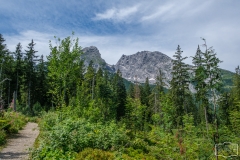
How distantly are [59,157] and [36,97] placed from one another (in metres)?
41.3

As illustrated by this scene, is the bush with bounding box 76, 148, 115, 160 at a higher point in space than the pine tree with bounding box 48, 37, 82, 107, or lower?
lower

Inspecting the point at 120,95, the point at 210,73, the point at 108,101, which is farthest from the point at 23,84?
the point at 210,73

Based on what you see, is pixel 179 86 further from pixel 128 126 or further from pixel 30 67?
pixel 30 67

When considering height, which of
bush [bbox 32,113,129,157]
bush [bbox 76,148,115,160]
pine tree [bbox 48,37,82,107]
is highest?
pine tree [bbox 48,37,82,107]

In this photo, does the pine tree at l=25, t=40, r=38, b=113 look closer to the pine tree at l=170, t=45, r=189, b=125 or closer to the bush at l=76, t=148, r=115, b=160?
the pine tree at l=170, t=45, r=189, b=125

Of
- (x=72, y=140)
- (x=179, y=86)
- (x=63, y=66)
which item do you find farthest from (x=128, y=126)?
(x=72, y=140)

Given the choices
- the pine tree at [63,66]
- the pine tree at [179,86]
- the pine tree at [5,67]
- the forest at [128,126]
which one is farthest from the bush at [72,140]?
the pine tree at [5,67]

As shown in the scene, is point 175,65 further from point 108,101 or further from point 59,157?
point 59,157

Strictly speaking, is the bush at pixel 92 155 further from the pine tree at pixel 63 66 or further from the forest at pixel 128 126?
the pine tree at pixel 63 66

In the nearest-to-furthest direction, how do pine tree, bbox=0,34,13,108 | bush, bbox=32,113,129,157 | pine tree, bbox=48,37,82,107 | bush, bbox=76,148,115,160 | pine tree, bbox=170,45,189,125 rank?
bush, bbox=76,148,115,160
bush, bbox=32,113,129,157
pine tree, bbox=48,37,82,107
pine tree, bbox=170,45,189,125
pine tree, bbox=0,34,13,108

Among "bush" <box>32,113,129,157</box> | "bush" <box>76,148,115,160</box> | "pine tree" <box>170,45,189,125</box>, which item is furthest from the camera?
"pine tree" <box>170,45,189,125</box>

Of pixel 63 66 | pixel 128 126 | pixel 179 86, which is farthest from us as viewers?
pixel 128 126

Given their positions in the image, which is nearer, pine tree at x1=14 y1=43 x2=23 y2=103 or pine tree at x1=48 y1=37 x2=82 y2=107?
pine tree at x1=48 y1=37 x2=82 y2=107

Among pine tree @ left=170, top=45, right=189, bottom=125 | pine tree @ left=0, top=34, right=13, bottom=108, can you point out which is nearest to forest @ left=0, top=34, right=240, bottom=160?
pine tree @ left=170, top=45, right=189, bottom=125
